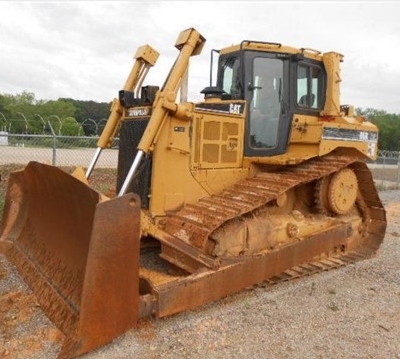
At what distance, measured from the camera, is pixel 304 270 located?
A: 5109 mm

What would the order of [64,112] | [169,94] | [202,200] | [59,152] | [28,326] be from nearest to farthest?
[28,326] → [169,94] → [202,200] → [59,152] → [64,112]

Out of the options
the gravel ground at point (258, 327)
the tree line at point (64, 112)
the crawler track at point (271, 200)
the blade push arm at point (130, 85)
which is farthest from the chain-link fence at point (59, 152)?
the tree line at point (64, 112)

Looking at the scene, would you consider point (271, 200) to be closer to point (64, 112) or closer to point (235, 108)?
point (235, 108)

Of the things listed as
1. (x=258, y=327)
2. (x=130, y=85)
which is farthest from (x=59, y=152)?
(x=258, y=327)

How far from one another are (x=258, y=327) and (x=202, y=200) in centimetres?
157

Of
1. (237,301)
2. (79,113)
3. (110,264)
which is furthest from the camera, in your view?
(79,113)

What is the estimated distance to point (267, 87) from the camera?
5320 mm

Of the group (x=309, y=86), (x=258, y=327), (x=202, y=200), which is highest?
(x=309, y=86)

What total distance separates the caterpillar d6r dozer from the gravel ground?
21 centimetres

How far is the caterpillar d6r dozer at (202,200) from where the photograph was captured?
3.24 m

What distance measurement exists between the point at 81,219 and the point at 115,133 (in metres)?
2.14

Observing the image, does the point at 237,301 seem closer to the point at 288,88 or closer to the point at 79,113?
the point at 288,88

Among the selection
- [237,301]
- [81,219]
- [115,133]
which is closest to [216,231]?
[237,301]

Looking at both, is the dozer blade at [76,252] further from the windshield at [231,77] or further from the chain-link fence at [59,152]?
the chain-link fence at [59,152]
